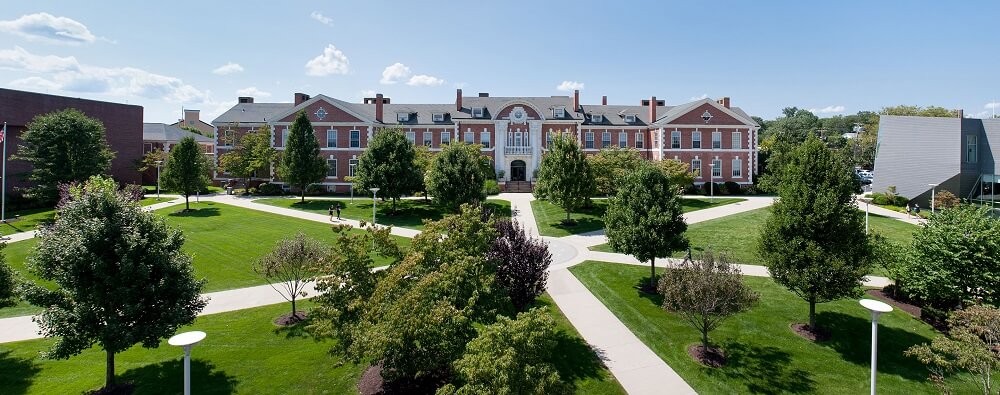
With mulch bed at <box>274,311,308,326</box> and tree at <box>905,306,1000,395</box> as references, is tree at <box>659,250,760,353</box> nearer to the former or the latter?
tree at <box>905,306,1000,395</box>

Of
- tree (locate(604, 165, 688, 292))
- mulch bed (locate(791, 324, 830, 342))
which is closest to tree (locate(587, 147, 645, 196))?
tree (locate(604, 165, 688, 292))

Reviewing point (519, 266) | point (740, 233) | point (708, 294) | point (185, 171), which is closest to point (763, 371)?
point (708, 294)

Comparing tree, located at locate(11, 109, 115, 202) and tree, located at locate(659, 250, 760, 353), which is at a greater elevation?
tree, located at locate(11, 109, 115, 202)

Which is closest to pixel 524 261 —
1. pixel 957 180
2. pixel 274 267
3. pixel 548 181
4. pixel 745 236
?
pixel 274 267

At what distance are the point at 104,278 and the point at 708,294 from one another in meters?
15.9

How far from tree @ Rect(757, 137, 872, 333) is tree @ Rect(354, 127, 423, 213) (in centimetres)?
2646

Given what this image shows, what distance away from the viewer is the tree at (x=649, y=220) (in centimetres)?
1933

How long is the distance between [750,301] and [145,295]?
16.7 m

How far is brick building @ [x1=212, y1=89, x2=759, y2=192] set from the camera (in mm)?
49688

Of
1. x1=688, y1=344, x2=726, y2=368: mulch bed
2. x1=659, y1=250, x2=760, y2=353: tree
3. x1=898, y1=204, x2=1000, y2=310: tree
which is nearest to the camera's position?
x1=659, y1=250, x2=760, y2=353: tree

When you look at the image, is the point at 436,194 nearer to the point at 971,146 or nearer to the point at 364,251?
the point at 364,251

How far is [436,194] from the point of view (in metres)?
33.8

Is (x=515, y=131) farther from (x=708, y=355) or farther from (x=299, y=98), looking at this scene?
(x=708, y=355)

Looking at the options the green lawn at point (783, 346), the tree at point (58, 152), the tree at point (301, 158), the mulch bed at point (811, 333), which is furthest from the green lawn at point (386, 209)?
the mulch bed at point (811, 333)
